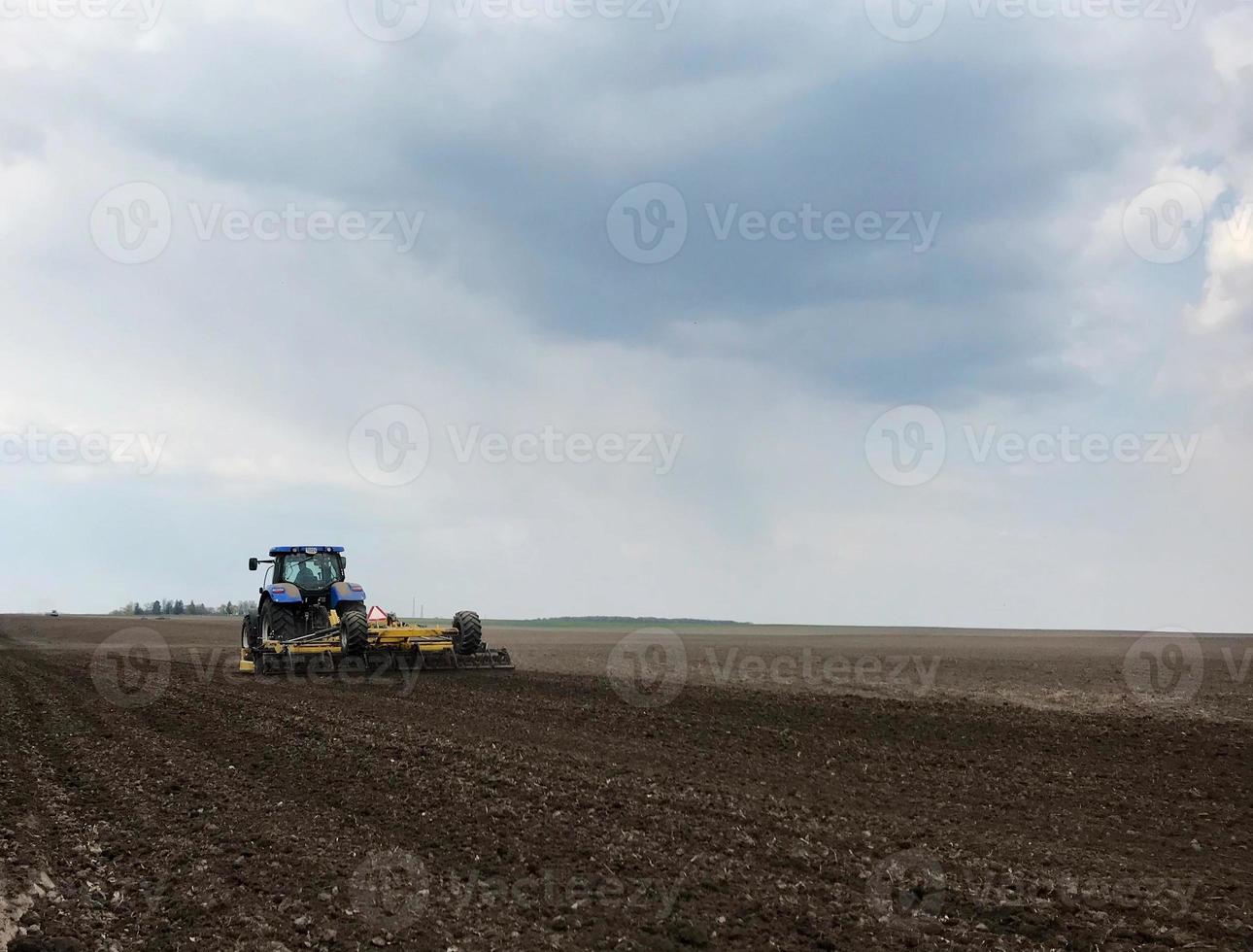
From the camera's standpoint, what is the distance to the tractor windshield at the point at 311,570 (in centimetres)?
2330

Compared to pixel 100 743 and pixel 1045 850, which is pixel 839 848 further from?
pixel 100 743

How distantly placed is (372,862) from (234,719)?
8.04m

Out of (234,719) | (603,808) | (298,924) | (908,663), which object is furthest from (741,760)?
(908,663)

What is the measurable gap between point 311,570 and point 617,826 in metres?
16.4

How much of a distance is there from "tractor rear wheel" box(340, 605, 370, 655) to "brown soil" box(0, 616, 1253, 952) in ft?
10.9

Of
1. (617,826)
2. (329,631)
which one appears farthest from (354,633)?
(617,826)

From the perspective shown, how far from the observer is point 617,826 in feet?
29.5

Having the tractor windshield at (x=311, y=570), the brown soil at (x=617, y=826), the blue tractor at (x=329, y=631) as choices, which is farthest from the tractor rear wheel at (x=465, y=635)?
the brown soil at (x=617, y=826)

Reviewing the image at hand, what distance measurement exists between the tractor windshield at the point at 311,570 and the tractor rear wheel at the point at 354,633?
284 centimetres

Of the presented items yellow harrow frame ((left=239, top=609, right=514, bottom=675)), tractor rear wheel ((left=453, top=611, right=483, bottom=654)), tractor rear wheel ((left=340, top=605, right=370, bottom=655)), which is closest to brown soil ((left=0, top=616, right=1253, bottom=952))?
tractor rear wheel ((left=340, top=605, right=370, bottom=655))

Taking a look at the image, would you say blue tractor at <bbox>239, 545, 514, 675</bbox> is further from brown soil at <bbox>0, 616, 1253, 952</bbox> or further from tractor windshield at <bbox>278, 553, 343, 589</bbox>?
brown soil at <bbox>0, 616, 1253, 952</bbox>

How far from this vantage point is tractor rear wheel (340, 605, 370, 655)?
2053cm

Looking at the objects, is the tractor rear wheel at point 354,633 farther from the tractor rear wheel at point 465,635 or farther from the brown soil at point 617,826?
the brown soil at point 617,826

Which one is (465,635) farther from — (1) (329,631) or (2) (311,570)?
(2) (311,570)
